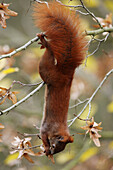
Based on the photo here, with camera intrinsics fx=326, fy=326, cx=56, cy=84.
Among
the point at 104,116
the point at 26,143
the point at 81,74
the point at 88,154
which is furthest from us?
the point at 104,116

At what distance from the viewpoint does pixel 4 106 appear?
457 centimetres

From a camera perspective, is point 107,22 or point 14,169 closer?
point 107,22

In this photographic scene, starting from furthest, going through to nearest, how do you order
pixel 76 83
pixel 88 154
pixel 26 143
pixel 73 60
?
pixel 76 83
pixel 88 154
pixel 26 143
pixel 73 60

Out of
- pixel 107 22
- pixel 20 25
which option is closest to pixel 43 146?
pixel 107 22

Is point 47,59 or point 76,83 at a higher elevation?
point 47,59

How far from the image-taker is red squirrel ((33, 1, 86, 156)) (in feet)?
7.32

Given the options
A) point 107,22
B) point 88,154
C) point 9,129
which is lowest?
point 9,129

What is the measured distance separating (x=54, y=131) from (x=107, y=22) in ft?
4.00

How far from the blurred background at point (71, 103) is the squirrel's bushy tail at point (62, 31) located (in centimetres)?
220

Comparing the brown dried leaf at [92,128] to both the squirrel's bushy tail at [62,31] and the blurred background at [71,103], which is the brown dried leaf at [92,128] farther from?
the blurred background at [71,103]

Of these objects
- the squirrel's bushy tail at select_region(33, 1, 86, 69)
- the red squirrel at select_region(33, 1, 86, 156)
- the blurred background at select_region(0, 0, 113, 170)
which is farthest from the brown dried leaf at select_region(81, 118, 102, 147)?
the blurred background at select_region(0, 0, 113, 170)

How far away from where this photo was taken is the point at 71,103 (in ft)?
20.4

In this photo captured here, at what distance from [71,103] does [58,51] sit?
4.02 metres

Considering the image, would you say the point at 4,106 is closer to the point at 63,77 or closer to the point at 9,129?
the point at 9,129
